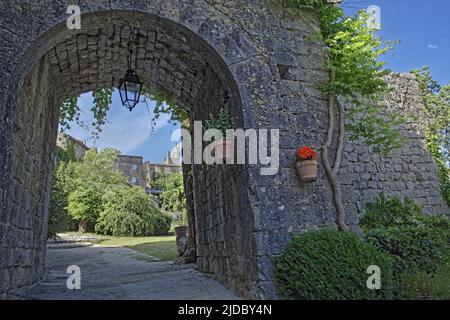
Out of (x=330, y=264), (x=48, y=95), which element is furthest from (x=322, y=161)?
(x=48, y=95)

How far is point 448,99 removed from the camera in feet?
33.3

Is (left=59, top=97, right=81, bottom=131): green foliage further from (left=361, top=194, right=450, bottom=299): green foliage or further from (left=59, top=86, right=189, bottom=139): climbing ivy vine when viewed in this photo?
(left=361, top=194, right=450, bottom=299): green foliage

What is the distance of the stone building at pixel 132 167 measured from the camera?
35656mm

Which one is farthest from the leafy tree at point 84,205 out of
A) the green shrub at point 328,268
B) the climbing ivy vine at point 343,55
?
the green shrub at point 328,268

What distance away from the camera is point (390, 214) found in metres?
5.51

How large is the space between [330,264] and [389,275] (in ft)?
2.08

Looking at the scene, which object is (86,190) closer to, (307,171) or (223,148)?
(223,148)

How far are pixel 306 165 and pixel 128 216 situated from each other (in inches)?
547

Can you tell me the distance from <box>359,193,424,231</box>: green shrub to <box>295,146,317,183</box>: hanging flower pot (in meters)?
2.23

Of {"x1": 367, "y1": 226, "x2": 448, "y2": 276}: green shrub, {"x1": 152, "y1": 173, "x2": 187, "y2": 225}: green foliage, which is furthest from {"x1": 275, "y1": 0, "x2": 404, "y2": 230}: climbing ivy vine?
{"x1": 152, "y1": 173, "x2": 187, "y2": 225}: green foliage

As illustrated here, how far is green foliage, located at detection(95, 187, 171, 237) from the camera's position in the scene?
15.8 metres
